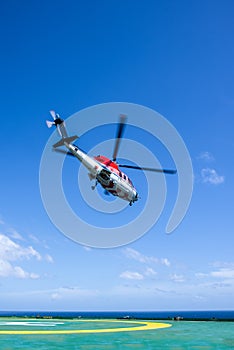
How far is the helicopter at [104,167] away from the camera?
28312 mm

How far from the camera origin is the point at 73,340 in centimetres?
2097

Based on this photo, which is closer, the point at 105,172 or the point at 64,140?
the point at 105,172

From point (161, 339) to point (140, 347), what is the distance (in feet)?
12.3

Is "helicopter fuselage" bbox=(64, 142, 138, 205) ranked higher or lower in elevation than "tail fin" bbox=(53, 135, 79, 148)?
lower

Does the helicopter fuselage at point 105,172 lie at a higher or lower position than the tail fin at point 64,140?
lower

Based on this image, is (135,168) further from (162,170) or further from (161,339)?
(161,339)

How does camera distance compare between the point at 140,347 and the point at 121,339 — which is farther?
the point at 121,339

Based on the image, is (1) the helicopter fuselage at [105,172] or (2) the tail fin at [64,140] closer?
(1) the helicopter fuselage at [105,172]

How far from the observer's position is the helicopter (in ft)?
92.9

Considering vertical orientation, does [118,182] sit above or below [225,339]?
above

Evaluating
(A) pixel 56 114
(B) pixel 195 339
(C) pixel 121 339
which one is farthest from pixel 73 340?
(A) pixel 56 114

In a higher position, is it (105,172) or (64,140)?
(64,140)

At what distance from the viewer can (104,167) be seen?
2845 cm

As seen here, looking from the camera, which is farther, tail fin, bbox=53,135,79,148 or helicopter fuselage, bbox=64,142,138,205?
tail fin, bbox=53,135,79,148
